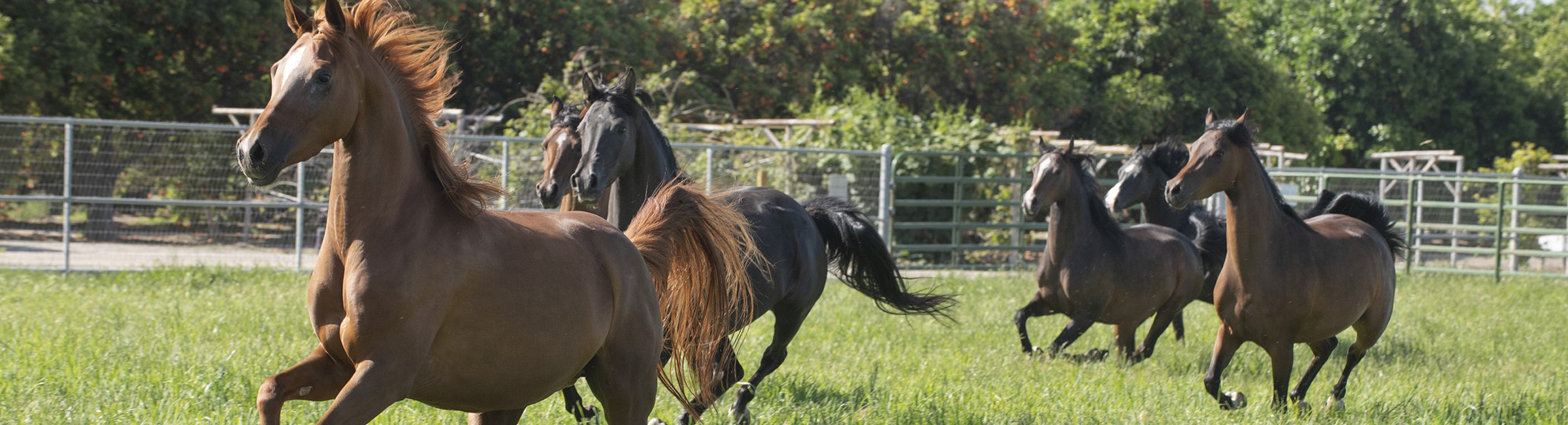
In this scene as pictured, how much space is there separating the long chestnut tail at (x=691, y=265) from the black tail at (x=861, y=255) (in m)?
2.43

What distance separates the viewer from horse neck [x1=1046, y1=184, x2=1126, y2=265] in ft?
27.5

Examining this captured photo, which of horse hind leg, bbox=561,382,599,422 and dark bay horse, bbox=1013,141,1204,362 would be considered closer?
horse hind leg, bbox=561,382,599,422

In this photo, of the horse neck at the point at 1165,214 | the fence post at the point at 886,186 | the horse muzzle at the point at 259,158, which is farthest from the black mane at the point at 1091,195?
the horse muzzle at the point at 259,158

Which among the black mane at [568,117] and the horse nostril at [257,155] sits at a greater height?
the black mane at [568,117]

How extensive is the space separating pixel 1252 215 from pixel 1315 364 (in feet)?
3.37

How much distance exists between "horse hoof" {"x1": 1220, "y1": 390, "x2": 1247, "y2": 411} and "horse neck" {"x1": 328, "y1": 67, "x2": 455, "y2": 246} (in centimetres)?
440

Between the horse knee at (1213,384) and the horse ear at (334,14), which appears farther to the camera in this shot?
the horse knee at (1213,384)

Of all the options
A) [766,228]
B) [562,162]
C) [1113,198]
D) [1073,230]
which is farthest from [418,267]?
[1113,198]

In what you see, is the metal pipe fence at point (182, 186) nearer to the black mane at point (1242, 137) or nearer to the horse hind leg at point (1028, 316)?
the horse hind leg at point (1028, 316)

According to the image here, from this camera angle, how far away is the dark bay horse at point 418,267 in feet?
9.63

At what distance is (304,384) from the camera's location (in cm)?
311

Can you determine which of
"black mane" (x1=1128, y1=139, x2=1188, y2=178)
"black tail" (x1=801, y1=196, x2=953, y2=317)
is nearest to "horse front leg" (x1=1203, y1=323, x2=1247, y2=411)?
"black tail" (x1=801, y1=196, x2=953, y2=317)

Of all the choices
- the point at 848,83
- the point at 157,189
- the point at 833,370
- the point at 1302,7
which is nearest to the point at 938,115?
the point at 848,83

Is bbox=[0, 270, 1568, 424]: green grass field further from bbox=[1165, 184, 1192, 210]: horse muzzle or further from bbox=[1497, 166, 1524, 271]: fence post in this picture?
bbox=[1497, 166, 1524, 271]: fence post
